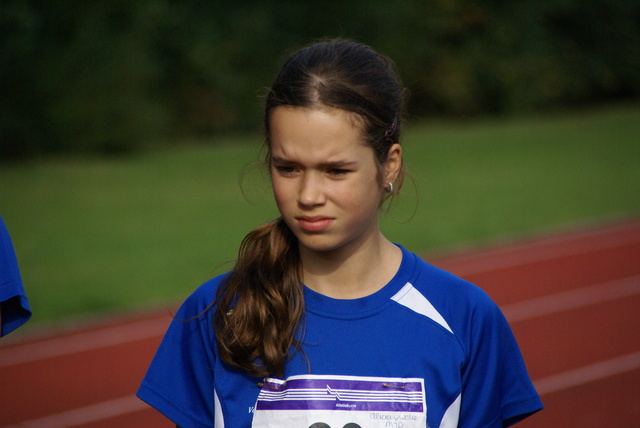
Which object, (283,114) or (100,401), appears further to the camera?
(100,401)

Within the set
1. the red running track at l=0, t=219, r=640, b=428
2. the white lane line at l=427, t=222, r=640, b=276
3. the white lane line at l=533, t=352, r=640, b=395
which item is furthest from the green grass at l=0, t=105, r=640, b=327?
the white lane line at l=533, t=352, r=640, b=395

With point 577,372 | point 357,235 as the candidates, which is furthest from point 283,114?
point 577,372

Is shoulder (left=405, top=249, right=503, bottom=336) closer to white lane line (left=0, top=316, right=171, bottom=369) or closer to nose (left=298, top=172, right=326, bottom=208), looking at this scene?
nose (left=298, top=172, right=326, bottom=208)

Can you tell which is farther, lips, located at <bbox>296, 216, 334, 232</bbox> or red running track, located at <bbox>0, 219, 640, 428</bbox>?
red running track, located at <bbox>0, 219, 640, 428</bbox>

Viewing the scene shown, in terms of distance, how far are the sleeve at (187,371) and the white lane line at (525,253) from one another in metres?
7.40

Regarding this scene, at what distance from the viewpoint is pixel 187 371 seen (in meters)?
2.25

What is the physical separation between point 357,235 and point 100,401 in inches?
182

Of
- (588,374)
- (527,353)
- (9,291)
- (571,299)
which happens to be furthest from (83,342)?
(9,291)

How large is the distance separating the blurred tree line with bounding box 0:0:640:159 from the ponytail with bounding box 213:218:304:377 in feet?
40.6

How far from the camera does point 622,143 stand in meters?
21.4

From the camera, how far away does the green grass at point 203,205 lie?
33.5ft

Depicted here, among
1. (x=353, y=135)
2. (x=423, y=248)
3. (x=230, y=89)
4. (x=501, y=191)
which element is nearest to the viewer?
(x=353, y=135)

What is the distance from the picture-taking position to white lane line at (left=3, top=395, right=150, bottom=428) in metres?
5.91

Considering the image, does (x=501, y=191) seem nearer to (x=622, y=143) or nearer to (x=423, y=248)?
(x=423, y=248)
